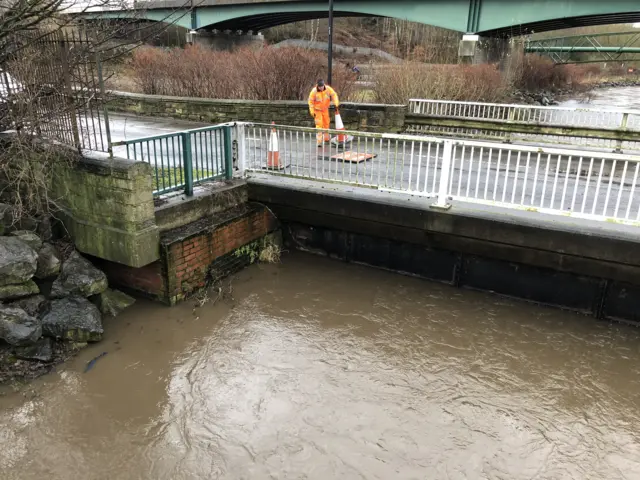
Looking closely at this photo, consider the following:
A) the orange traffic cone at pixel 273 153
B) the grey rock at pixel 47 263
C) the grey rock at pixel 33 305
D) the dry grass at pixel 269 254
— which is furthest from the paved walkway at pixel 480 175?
the grey rock at pixel 33 305

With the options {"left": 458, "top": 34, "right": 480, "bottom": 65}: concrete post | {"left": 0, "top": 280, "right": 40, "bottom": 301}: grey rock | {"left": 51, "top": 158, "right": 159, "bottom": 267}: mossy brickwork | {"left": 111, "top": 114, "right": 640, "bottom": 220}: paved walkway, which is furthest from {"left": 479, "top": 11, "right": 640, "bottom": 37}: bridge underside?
{"left": 0, "top": 280, "right": 40, "bottom": 301}: grey rock

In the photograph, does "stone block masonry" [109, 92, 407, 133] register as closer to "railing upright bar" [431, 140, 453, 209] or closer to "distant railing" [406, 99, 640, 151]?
"distant railing" [406, 99, 640, 151]

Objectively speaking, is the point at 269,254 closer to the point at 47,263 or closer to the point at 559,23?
the point at 47,263

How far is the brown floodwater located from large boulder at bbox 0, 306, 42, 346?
0.50 metres

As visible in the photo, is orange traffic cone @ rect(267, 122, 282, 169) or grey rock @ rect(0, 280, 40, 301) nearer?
grey rock @ rect(0, 280, 40, 301)

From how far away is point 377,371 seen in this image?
222 inches

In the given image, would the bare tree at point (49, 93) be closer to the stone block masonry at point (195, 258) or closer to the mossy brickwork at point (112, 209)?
the mossy brickwork at point (112, 209)

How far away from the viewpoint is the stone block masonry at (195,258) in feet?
22.1

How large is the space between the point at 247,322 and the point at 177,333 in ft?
2.94

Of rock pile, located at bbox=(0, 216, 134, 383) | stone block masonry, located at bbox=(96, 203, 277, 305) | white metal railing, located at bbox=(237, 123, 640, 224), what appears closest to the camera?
rock pile, located at bbox=(0, 216, 134, 383)

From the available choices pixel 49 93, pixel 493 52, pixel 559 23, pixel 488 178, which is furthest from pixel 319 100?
pixel 559 23

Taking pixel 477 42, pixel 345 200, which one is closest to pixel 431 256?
pixel 345 200

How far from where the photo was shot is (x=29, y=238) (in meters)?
6.51

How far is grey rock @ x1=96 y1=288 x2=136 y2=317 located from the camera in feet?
21.7
